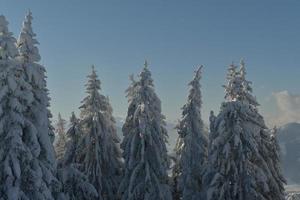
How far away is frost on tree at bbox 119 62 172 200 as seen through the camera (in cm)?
3966

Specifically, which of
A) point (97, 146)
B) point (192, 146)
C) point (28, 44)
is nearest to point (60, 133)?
point (97, 146)

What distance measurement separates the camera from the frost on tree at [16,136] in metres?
22.8

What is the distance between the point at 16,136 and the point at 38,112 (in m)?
1.97

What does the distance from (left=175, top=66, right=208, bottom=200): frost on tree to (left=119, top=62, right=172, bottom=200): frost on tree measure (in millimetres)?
3838

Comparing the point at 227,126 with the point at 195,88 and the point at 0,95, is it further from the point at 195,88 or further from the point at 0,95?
the point at 0,95

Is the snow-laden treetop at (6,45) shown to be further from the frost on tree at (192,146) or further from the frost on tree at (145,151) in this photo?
the frost on tree at (192,146)

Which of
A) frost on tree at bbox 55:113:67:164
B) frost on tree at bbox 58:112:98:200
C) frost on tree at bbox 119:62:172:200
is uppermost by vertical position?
frost on tree at bbox 55:113:67:164

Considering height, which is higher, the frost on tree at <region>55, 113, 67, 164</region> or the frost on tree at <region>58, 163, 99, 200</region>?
the frost on tree at <region>55, 113, 67, 164</region>

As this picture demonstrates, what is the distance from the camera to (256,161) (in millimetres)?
35781

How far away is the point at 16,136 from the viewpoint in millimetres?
22781

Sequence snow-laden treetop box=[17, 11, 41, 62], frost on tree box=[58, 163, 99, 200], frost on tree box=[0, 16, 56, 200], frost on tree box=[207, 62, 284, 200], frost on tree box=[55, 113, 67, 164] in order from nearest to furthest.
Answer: frost on tree box=[0, 16, 56, 200] < snow-laden treetop box=[17, 11, 41, 62] < frost on tree box=[58, 163, 99, 200] < frost on tree box=[207, 62, 284, 200] < frost on tree box=[55, 113, 67, 164]

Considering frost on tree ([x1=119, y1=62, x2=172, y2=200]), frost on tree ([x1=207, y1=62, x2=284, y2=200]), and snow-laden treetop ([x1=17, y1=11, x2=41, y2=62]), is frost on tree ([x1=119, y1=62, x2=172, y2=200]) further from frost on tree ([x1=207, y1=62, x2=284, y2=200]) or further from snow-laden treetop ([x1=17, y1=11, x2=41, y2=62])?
snow-laden treetop ([x1=17, y1=11, x2=41, y2=62])

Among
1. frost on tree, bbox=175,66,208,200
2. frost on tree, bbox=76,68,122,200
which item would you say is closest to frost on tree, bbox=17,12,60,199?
frost on tree, bbox=76,68,122,200

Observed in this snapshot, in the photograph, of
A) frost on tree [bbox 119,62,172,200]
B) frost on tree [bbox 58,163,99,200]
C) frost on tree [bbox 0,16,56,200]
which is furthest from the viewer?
frost on tree [bbox 119,62,172,200]
